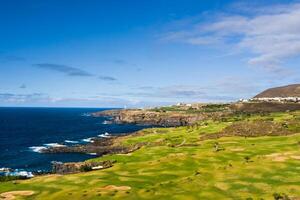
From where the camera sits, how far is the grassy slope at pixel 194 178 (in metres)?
58.8

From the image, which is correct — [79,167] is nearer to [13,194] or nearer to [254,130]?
[13,194]

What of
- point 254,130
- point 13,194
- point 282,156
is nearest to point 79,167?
point 13,194

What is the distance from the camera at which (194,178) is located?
222ft

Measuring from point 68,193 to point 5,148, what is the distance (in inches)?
4293

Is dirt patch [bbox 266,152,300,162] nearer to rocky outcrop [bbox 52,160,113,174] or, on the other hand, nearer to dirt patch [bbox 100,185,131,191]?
dirt patch [bbox 100,185,131,191]

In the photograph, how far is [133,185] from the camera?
65.2 meters

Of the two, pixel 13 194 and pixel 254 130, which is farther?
pixel 254 130

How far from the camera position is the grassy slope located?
2315 inches

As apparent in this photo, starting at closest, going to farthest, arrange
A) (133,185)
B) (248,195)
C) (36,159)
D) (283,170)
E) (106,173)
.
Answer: (248,195)
(133,185)
(283,170)
(106,173)
(36,159)

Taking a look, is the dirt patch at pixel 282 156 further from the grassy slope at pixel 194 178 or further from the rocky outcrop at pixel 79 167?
the rocky outcrop at pixel 79 167

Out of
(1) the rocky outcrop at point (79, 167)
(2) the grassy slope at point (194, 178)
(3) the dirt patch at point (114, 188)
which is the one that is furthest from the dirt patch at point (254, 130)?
(3) the dirt patch at point (114, 188)

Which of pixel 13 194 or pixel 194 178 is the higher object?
pixel 194 178

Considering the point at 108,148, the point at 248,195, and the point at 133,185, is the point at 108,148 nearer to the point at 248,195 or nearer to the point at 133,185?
the point at 133,185

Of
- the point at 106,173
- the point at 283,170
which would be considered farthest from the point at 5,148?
the point at 283,170
